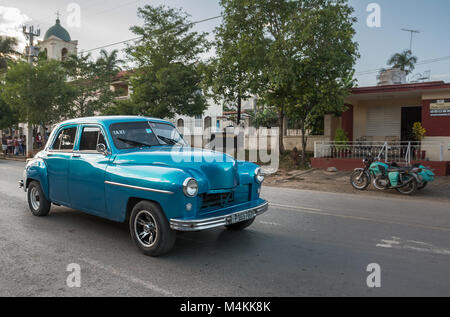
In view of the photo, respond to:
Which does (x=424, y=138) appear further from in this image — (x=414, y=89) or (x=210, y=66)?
(x=210, y=66)

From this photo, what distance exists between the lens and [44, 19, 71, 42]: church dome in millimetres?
53562

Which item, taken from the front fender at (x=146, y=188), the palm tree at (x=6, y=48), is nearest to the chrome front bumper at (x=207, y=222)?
the front fender at (x=146, y=188)

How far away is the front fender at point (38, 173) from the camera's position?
21.5 feet

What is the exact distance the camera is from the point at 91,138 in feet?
19.2

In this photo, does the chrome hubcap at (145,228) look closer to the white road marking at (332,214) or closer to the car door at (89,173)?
the car door at (89,173)

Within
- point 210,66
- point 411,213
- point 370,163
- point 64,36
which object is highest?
point 64,36

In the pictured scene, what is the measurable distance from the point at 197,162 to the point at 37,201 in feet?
13.1

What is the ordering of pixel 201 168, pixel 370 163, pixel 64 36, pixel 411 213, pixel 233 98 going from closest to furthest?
pixel 201 168 → pixel 411 213 → pixel 370 163 → pixel 233 98 → pixel 64 36

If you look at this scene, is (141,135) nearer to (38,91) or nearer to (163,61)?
(163,61)

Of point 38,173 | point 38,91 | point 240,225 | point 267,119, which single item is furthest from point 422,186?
point 38,91
